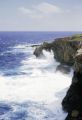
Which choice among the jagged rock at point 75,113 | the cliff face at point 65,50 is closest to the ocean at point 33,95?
the jagged rock at point 75,113

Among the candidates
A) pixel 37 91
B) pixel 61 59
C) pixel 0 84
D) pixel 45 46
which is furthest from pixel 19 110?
pixel 45 46

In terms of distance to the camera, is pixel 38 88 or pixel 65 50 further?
pixel 65 50

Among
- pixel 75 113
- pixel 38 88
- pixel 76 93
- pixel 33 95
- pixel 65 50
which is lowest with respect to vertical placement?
pixel 33 95

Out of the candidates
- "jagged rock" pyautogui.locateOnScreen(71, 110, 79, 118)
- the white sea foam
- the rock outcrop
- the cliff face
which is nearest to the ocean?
the white sea foam

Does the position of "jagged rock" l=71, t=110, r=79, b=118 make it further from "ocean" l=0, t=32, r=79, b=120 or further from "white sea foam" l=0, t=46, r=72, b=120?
"white sea foam" l=0, t=46, r=72, b=120

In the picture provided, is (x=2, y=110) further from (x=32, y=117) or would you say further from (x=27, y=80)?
(x=27, y=80)

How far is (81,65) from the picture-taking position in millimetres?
30109

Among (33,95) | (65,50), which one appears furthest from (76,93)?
(65,50)

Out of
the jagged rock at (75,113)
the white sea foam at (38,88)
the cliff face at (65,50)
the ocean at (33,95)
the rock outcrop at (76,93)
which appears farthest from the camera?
the cliff face at (65,50)

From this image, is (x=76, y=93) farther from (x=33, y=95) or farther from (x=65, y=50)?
(x=65, y=50)

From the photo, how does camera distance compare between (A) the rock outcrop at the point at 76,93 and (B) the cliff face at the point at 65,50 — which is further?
(B) the cliff face at the point at 65,50

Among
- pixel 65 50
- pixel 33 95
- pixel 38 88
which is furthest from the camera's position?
pixel 65 50

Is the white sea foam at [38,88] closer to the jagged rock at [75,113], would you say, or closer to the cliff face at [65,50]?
the jagged rock at [75,113]

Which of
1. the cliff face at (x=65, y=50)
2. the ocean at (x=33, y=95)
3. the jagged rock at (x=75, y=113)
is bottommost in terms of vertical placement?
the ocean at (x=33, y=95)
